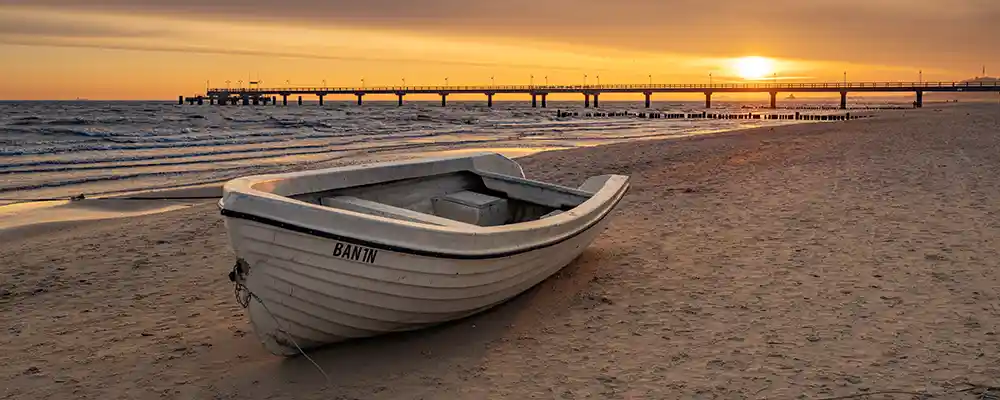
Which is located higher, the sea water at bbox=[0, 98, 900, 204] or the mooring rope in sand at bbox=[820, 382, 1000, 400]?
the sea water at bbox=[0, 98, 900, 204]

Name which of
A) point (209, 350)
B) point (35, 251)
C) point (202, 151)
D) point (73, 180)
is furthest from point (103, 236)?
point (202, 151)

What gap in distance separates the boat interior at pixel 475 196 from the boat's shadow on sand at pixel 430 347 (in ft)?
3.83

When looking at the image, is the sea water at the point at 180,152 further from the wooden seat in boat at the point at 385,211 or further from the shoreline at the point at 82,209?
the wooden seat in boat at the point at 385,211

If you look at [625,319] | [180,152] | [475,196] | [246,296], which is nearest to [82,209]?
[475,196]

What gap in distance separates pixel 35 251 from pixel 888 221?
32.5 feet

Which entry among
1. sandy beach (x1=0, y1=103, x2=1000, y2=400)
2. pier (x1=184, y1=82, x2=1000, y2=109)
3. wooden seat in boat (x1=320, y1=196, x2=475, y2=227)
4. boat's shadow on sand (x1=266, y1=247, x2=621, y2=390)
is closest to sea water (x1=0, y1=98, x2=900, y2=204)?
sandy beach (x1=0, y1=103, x2=1000, y2=400)

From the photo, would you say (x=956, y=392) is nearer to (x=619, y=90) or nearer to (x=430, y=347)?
(x=430, y=347)

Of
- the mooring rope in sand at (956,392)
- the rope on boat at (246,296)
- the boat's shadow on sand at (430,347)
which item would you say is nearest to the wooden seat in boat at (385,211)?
the boat's shadow on sand at (430,347)

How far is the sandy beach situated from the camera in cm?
450

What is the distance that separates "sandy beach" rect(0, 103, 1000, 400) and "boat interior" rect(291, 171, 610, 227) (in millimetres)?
715

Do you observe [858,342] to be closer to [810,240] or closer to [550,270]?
[550,270]

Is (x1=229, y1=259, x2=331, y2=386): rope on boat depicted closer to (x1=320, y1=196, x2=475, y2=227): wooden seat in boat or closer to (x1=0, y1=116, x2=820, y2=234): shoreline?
(x1=320, y1=196, x2=475, y2=227): wooden seat in boat

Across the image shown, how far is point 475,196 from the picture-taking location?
7.79 m

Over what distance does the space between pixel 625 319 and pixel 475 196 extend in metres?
2.70
